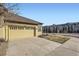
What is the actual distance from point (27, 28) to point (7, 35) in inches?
244

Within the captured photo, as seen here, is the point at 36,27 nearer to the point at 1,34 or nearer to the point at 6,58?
the point at 1,34

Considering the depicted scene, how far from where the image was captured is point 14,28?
2212 cm

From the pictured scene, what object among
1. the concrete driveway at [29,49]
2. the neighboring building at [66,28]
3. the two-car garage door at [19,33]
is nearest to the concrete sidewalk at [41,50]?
the concrete driveway at [29,49]

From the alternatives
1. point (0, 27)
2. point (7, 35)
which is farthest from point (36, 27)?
point (0, 27)

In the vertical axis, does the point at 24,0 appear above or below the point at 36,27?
above

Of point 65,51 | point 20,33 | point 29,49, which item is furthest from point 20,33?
point 65,51

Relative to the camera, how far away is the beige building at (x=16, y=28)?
63.9 ft

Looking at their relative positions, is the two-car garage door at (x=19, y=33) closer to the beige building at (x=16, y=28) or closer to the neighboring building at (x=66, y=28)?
the beige building at (x=16, y=28)

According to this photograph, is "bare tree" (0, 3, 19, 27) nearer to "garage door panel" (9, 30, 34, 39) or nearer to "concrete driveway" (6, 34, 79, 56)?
"concrete driveway" (6, 34, 79, 56)

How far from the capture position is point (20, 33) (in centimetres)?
2334

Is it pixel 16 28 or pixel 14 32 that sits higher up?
pixel 16 28

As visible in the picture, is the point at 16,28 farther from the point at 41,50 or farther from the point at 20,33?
the point at 41,50

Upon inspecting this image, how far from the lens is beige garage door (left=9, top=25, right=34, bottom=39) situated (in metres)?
21.1

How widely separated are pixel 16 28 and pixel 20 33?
101cm
